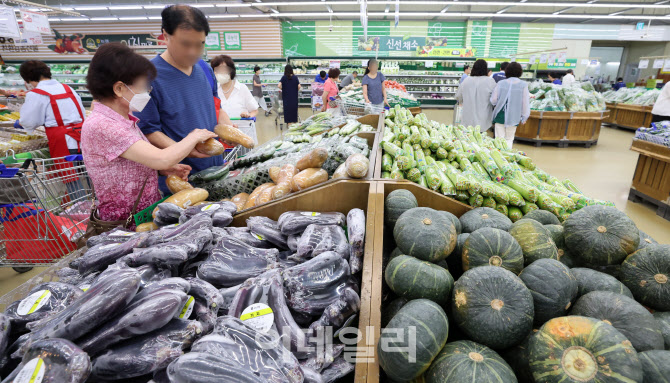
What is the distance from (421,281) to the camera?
1.03m

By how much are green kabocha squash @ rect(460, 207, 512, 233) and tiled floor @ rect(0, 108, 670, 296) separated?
3.18 meters

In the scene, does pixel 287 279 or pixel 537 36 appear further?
pixel 537 36

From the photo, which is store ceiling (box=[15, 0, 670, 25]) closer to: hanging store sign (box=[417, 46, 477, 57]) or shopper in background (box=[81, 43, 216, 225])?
hanging store sign (box=[417, 46, 477, 57])

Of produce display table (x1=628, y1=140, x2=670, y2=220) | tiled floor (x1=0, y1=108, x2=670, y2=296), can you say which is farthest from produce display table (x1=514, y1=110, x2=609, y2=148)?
produce display table (x1=628, y1=140, x2=670, y2=220)

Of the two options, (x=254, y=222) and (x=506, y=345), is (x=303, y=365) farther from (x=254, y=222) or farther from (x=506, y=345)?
(x=254, y=222)

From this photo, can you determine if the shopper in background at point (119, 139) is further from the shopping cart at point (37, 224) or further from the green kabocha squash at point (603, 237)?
the green kabocha squash at point (603, 237)

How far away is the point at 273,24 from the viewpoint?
16766 millimetres

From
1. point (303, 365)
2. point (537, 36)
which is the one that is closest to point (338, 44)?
point (537, 36)

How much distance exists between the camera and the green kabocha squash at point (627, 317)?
34.1 inches

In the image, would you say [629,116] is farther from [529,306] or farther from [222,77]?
[529,306]

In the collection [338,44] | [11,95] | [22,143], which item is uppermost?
[338,44]

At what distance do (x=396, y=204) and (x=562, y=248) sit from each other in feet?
2.30

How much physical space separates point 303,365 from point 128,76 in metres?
1.59

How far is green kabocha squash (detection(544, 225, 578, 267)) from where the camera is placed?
4.27ft
